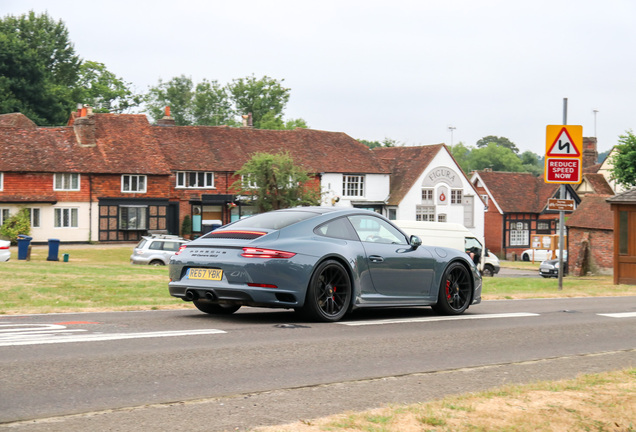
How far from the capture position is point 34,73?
278 feet

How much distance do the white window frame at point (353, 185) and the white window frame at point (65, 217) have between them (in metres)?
22.4

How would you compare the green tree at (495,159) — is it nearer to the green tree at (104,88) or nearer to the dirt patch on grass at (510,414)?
the green tree at (104,88)

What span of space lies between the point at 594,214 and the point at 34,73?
55954mm

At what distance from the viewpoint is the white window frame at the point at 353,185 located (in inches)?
2881

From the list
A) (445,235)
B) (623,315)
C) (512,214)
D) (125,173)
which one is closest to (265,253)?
(623,315)

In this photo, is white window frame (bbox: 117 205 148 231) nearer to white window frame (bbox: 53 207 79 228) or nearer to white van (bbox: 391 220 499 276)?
white window frame (bbox: 53 207 79 228)

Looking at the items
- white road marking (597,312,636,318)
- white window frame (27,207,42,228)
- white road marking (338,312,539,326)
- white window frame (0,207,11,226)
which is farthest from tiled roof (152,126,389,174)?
white road marking (338,312,539,326)

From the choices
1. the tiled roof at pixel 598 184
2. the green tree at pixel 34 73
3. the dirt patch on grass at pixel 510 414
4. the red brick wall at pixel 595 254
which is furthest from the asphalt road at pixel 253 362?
the green tree at pixel 34 73

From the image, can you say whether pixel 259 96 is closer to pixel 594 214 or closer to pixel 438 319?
pixel 594 214

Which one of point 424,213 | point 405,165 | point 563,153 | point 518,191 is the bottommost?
point 563,153

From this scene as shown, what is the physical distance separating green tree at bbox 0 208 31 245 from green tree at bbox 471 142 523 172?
460 ft

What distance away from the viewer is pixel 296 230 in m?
10.6

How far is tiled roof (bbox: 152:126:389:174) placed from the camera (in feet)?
220

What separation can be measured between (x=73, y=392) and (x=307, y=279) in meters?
4.41
